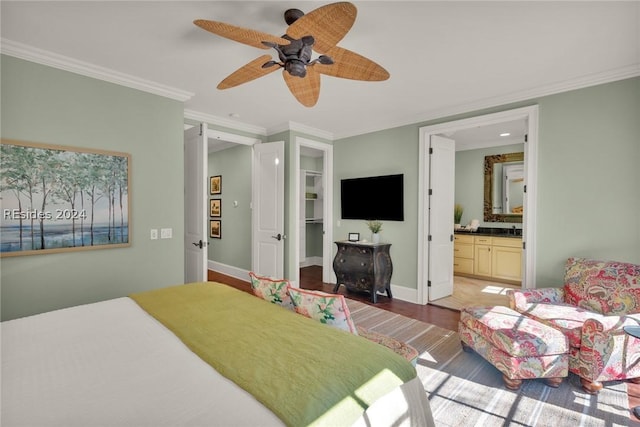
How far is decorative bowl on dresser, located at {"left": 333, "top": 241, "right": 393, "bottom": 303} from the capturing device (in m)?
4.14

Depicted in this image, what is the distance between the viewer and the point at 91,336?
1542 millimetres

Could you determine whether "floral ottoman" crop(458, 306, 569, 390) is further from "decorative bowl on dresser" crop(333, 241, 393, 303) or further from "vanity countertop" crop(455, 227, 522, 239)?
"vanity countertop" crop(455, 227, 522, 239)

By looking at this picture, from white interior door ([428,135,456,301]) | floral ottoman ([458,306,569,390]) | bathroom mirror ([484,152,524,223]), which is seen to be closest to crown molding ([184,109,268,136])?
white interior door ([428,135,456,301])

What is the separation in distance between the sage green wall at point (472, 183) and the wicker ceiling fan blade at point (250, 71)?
16.5 feet

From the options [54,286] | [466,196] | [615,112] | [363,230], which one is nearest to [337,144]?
[363,230]

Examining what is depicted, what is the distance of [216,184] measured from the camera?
6.09m

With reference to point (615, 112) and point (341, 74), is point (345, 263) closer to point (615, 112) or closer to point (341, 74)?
point (341, 74)

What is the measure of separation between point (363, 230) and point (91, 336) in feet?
12.3

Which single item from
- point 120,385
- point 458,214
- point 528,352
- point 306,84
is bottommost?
point 528,352

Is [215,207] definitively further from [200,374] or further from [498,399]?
[498,399]

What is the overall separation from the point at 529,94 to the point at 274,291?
128 inches

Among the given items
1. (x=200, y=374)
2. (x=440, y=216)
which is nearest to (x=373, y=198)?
(x=440, y=216)

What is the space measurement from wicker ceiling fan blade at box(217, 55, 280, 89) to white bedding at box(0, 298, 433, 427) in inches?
67.7

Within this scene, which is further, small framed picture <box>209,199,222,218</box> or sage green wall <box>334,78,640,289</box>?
small framed picture <box>209,199,222,218</box>
